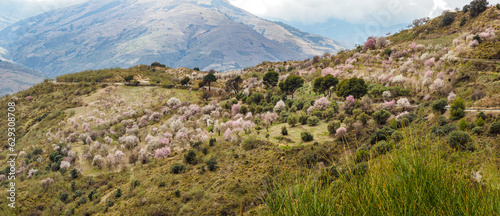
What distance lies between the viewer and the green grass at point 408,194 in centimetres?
210

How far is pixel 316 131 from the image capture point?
2123 centimetres

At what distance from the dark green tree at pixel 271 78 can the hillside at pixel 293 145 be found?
185 millimetres

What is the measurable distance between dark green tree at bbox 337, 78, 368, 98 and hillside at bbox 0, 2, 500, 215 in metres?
0.16

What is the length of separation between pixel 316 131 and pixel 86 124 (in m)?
33.5

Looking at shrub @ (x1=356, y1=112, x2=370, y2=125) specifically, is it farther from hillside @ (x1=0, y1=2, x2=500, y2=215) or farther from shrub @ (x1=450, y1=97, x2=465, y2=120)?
shrub @ (x1=450, y1=97, x2=465, y2=120)

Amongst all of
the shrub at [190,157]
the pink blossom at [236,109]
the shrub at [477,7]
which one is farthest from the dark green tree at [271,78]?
the shrub at [477,7]

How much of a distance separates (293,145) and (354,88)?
12.3 meters

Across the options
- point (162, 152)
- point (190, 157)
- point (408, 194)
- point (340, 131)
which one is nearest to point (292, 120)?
point (340, 131)

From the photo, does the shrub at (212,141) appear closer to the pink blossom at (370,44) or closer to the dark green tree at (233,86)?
the dark green tree at (233,86)

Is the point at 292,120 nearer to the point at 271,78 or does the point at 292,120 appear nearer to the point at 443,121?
the point at 443,121

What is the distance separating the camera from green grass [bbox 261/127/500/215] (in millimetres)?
2098

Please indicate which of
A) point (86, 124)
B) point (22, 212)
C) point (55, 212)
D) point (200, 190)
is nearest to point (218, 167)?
point (200, 190)

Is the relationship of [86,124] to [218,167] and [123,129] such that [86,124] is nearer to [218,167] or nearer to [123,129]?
[123,129]

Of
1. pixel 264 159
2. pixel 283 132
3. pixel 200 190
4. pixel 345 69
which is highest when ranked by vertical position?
pixel 345 69
